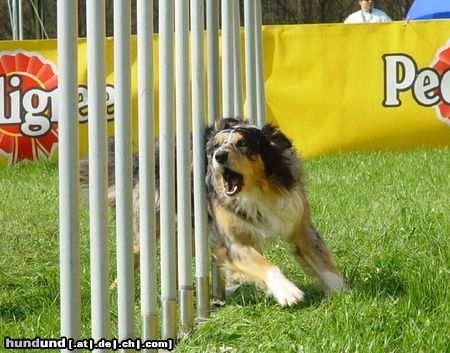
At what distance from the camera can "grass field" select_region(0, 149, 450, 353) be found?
402 cm

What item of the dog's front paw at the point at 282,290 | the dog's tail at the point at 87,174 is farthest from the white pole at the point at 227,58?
the dog's front paw at the point at 282,290

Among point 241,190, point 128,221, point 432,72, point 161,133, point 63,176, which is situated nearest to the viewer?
point 63,176

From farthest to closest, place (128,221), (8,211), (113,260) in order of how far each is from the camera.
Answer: (8,211) → (113,260) → (128,221)

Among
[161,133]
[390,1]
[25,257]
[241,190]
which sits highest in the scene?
[390,1]

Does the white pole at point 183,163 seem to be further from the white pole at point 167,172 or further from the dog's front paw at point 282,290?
the dog's front paw at point 282,290

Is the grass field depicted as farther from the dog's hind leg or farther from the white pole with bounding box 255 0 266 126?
the white pole with bounding box 255 0 266 126

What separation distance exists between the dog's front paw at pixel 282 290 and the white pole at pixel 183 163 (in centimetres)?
42

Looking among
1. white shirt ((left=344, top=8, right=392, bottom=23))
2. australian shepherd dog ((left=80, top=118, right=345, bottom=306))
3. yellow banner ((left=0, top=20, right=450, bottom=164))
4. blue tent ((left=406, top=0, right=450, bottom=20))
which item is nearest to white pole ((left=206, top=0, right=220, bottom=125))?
australian shepherd dog ((left=80, top=118, right=345, bottom=306))

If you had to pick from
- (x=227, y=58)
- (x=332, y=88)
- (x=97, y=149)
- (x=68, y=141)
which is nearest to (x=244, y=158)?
(x=227, y=58)

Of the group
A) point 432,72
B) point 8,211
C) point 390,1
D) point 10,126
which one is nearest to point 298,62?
point 432,72

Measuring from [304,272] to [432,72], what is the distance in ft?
23.2

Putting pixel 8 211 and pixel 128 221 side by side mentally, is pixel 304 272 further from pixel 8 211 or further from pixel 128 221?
pixel 8 211

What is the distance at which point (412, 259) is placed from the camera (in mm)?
5352

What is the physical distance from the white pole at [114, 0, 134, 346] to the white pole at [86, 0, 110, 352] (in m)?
0.24
